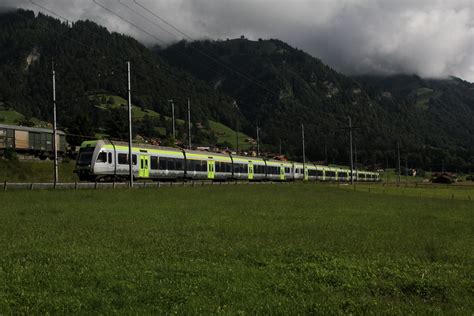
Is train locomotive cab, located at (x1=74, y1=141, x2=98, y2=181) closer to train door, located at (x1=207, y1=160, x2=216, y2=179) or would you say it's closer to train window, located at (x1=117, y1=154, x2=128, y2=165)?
train window, located at (x1=117, y1=154, x2=128, y2=165)

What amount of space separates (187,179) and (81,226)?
132ft

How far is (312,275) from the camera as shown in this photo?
11430 millimetres

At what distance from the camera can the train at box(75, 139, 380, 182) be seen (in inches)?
1725

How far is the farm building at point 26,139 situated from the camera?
6159 cm

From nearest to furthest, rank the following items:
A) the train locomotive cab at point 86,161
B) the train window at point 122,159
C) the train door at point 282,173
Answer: the train locomotive cab at point 86,161, the train window at point 122,159, the train door at point 282,173

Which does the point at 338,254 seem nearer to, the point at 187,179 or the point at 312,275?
the point at 312,275

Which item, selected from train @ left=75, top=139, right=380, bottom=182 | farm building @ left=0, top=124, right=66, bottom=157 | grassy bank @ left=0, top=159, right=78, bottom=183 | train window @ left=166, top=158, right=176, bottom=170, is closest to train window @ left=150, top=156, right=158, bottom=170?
train @ left=75, top=139, right=380, bottom=182

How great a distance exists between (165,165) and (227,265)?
41.2 meters

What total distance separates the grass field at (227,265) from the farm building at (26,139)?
43.5 meters

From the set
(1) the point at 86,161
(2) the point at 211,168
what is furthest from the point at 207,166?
(1) the point at 86,161

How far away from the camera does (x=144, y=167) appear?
48750mm

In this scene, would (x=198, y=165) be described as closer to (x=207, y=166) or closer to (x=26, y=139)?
(x=207, y=166)

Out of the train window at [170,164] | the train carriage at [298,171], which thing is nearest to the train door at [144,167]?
the train window at [170,164]

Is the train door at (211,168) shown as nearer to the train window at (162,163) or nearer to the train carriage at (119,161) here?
the train carriage at (119,161)
